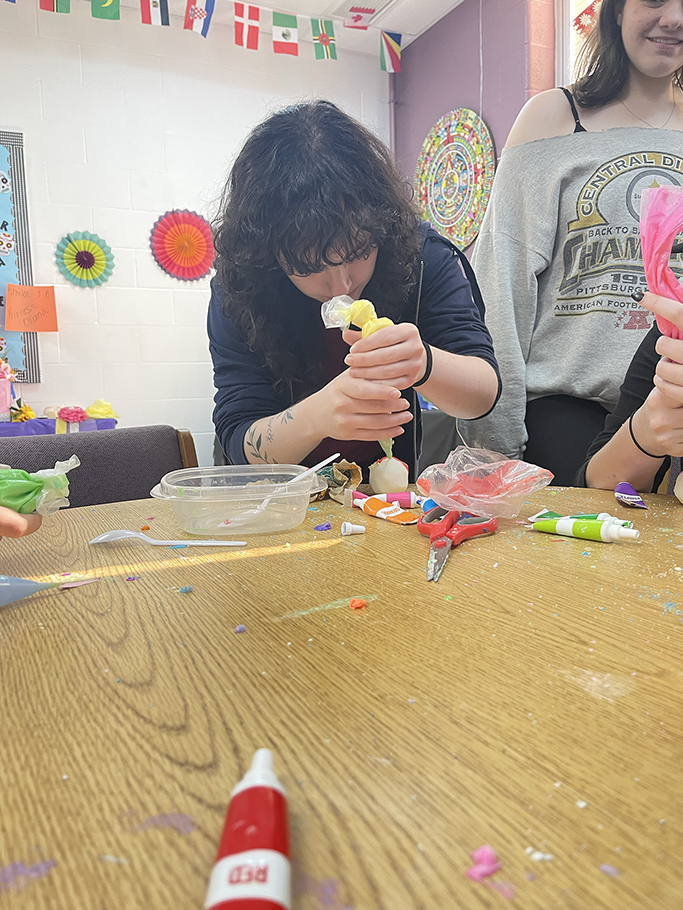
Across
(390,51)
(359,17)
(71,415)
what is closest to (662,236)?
(71,415)

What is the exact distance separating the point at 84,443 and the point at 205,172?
2391 mm

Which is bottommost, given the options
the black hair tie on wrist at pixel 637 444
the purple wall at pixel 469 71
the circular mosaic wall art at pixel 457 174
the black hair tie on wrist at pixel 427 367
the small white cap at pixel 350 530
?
the small white cap at pixel 350 530

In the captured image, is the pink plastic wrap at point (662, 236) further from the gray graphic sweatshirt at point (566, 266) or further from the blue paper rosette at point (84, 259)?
the blue paper rosette at point (84, 259)

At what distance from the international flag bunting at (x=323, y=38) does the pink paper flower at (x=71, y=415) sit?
2017 millimetres

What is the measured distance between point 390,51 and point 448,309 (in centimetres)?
288

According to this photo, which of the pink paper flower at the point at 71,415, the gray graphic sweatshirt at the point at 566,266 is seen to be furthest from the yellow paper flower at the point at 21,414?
the gray graphic sweatshirt at the point at 566,266

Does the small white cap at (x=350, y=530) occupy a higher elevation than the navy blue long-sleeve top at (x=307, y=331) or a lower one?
lower

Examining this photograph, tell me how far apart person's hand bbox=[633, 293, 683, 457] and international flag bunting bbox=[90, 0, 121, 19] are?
269cm

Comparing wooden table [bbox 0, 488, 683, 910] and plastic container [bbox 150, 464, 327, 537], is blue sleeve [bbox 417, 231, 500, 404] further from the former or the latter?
wooden table [bbox 0, 488, 683, 910]

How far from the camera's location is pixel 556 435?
146 cm

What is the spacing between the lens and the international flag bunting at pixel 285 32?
114 inches

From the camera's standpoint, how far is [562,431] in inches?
57.1

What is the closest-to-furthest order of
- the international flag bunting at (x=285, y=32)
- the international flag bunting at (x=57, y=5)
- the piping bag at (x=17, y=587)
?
the piping bag at (x=17, y=587) → the international flag bunting at (x=57, y=5) → the international flag bunting at (x=285, y=32)

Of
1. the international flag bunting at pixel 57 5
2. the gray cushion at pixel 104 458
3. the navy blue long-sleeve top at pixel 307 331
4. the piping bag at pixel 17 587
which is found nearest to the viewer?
the piping bag at pixel 17 587
